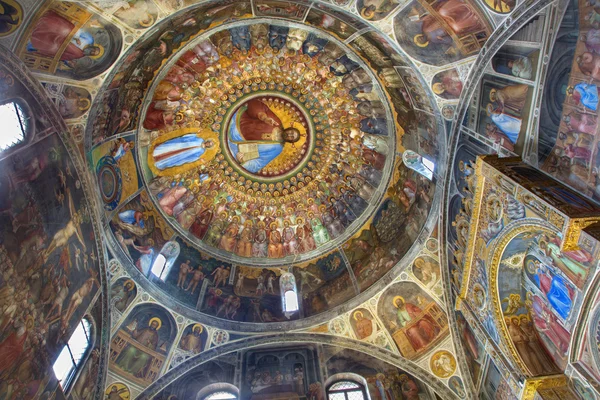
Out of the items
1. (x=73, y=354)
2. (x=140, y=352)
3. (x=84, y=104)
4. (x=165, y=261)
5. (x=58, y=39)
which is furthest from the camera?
(x=165, y=261)

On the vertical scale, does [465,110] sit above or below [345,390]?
above

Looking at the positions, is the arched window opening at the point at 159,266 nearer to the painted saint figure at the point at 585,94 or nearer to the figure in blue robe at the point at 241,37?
the figure in blue robe at the point at 241,37

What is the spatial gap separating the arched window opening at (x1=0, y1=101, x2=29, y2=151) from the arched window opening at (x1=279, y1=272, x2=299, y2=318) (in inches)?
449

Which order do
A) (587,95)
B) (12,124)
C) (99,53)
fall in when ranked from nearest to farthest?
(587,95), (12,124), (99,53)

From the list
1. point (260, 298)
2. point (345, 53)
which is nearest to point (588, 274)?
point (345, 53)

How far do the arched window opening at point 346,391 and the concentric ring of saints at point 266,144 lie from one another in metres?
5.52

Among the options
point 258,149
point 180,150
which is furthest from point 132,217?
point 258,149

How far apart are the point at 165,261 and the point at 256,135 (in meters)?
7.03

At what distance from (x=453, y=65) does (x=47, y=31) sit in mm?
10860

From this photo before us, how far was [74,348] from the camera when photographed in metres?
13.3

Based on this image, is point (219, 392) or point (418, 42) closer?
point (418, 42)

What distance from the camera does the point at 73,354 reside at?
13234 millimetres

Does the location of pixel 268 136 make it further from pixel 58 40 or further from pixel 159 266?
pixel 58 40

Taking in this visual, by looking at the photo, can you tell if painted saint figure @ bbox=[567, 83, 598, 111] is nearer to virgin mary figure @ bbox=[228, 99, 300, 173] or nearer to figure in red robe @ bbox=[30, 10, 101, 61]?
figure in red robe @ bbox=[30, 10, 101, 61]
